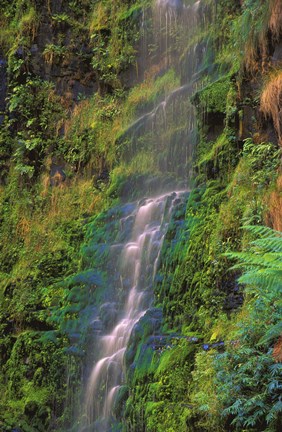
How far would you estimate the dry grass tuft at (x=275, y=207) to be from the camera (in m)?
7.39

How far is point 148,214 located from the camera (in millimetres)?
11172

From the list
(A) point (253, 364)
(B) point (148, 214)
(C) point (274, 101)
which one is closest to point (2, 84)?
(B) point (148, 214)

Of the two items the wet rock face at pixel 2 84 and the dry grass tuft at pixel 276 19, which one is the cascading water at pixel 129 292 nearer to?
the dry grass tuft at pixel 276 19

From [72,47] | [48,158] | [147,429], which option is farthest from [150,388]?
[72,47]

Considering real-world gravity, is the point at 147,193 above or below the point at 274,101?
below

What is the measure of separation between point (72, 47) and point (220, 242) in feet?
30.8

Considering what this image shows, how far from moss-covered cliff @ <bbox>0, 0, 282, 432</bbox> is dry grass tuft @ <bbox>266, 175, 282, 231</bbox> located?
0.09ft

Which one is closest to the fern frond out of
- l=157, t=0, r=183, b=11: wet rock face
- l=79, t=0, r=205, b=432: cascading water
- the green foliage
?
the green foliage

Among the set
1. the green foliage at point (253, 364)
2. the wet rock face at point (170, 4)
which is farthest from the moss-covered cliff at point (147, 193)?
the wet rock face at point (170, 4)

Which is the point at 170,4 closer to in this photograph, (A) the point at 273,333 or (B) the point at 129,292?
(B) the point at 129,292

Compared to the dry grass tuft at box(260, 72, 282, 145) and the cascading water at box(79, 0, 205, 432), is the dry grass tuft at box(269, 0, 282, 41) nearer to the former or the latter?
the dry grass tuft at box(260, 72, 282, 145)

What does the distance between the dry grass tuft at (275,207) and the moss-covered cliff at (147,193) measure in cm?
3

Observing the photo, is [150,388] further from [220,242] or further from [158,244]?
[158,244]

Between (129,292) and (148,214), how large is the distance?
5.90ft
